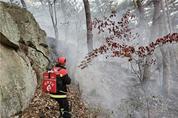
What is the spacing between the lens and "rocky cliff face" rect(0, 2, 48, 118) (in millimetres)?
7328

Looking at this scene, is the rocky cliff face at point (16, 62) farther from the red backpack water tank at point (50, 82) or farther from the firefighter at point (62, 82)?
the firefighter at point (62, 82)

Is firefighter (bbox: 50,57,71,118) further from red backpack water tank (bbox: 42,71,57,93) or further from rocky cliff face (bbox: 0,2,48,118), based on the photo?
rocky cliff face (bbox: 0,2,48,118)

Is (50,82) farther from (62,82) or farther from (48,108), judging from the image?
(48,108)

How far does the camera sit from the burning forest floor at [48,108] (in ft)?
26.6

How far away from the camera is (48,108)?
8.95 meters

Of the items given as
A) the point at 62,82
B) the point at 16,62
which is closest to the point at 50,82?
the point at 62,82

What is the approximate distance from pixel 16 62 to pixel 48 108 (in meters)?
1.93

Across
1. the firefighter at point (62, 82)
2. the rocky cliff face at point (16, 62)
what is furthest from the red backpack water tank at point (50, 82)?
the rocky cliff face at point (16, 62)

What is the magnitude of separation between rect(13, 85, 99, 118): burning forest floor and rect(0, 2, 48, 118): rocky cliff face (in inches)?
9.1

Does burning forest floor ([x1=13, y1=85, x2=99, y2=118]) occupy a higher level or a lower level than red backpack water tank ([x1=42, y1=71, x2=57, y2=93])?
lower

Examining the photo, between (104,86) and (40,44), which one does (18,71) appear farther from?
(104,86)

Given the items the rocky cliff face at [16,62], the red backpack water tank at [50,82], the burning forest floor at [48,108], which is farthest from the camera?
the burning forest floor at [48,108]

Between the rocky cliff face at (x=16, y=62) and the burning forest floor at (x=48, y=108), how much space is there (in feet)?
0.76

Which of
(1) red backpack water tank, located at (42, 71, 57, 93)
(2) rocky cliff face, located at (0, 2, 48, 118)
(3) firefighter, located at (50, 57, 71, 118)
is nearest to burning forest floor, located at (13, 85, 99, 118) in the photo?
(2) rocky cliff face, located at (0, 2, 48, 118)
